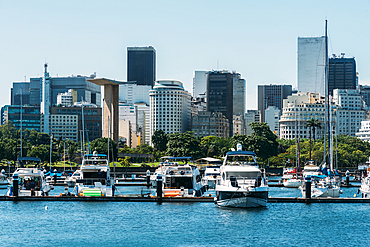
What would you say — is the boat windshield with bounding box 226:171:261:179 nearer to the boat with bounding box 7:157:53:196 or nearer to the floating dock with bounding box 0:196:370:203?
the floating dock with bounding box 0:196:370:203

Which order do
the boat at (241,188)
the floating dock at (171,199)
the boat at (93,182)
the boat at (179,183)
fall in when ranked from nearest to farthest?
the boat at (241,188)
the floating dock at (171,199)
the boat at (93,182)
the boat at (179,183)

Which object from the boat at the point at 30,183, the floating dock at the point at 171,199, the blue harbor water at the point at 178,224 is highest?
the boat at the point at 30,183

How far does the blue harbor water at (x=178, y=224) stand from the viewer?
57844 millimetres

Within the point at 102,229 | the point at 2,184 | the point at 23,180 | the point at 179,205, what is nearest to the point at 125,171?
the point at 2,184

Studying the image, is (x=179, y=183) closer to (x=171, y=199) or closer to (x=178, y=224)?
(x=171, y=199)

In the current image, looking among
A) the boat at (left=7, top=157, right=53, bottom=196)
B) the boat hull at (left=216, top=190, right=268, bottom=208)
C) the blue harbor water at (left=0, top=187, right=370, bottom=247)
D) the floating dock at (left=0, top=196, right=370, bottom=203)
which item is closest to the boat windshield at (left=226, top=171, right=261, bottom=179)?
the boat hull at (left=216, top=190, right=268, bottom=208)

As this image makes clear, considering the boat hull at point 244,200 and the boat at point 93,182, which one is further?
the boat at point 93,182

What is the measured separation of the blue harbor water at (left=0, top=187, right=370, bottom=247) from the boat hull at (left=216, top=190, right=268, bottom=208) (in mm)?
846

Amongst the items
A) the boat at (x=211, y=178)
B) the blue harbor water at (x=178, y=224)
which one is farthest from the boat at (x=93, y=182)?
the boat at (x=211, y=178)

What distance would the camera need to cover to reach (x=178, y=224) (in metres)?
65.6

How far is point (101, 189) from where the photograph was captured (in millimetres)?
83875

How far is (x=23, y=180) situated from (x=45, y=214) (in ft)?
58.5

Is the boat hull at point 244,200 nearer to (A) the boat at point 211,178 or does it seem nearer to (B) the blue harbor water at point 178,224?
(B) the blue harbor water at point 178,224

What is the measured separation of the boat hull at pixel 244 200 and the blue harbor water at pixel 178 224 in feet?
2.77
